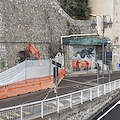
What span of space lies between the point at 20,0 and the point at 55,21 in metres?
5.64

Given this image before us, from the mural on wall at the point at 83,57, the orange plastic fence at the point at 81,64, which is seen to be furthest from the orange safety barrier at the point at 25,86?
the mural on wall at the point at 83,57

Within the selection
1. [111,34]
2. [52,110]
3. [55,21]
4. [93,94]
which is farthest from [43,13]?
[52,110]

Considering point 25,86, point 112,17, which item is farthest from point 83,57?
point 25,86

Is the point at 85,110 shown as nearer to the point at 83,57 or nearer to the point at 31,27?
the point at 31,27

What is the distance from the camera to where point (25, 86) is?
45.1 ft

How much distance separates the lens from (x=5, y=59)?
1781 cm

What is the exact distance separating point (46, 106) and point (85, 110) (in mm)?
3020

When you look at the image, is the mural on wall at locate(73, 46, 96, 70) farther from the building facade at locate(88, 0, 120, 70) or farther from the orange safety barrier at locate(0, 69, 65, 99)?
the orange safety barrier at locate(0, 69, 65, 99)

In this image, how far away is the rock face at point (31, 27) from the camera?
61.9 ft

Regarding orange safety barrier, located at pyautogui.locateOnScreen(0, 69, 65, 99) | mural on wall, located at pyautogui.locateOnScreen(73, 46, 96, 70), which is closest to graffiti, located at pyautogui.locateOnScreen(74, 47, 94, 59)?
mural on wall, located at pyautogui.locateOnScreen(73, 46, 96, 70)

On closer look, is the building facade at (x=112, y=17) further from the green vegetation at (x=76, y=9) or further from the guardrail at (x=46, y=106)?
the guardrail at (x=46, y=106)

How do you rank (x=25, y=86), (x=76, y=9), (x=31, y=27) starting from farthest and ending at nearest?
(x=76, y=9), (x=31, y=27), (x=25, y=86)

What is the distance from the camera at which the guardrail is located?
7457 millimetres

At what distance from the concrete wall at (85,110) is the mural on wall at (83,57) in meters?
12.6
